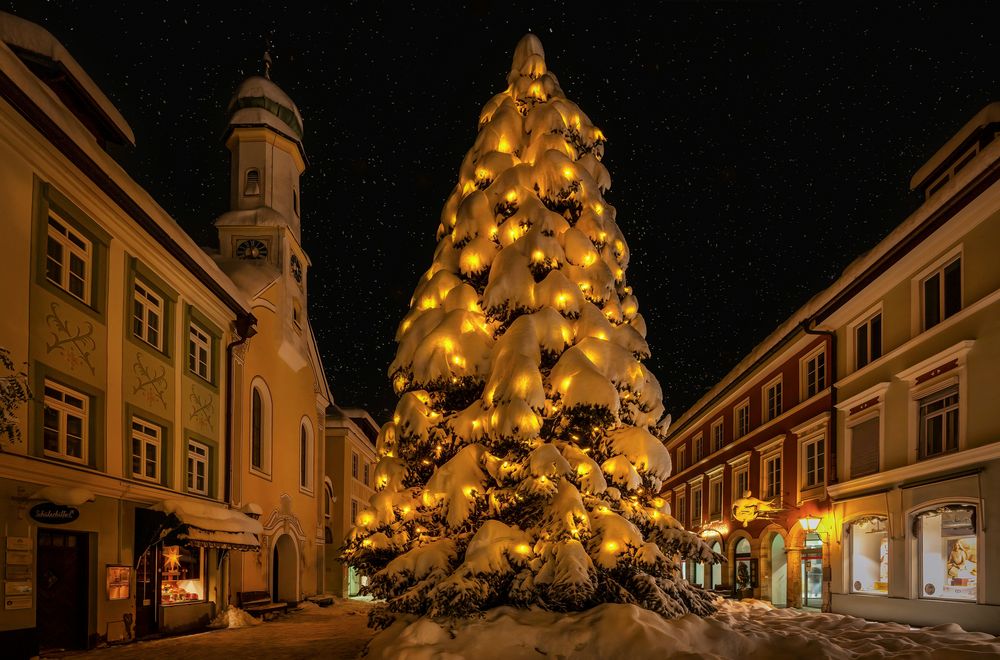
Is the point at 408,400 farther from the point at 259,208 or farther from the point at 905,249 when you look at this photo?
the point at 259,208

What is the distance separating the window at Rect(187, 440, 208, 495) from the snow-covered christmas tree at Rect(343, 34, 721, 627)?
842cm

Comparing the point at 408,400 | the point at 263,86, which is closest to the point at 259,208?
the point at 263,86

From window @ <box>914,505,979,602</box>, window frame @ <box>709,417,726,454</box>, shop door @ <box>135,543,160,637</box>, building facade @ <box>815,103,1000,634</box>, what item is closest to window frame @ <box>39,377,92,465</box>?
shop door @ <box>135,543,160,637</box>

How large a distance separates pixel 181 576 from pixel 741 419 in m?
22.3

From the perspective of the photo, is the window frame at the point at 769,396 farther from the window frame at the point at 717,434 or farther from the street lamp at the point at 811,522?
the window frame at the point at 717,434

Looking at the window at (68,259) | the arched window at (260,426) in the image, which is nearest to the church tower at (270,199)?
the arched window at (260,426)

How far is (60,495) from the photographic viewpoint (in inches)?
486

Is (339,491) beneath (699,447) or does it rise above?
beneath

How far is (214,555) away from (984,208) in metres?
18.5

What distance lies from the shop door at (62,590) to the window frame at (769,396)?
2112 centimetres

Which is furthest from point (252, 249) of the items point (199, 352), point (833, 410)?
point (833, 410)

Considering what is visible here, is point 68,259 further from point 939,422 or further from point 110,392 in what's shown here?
point 939,422

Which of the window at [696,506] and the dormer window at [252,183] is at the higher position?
the dormer window at [252,183]

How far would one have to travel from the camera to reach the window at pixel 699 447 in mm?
39188
